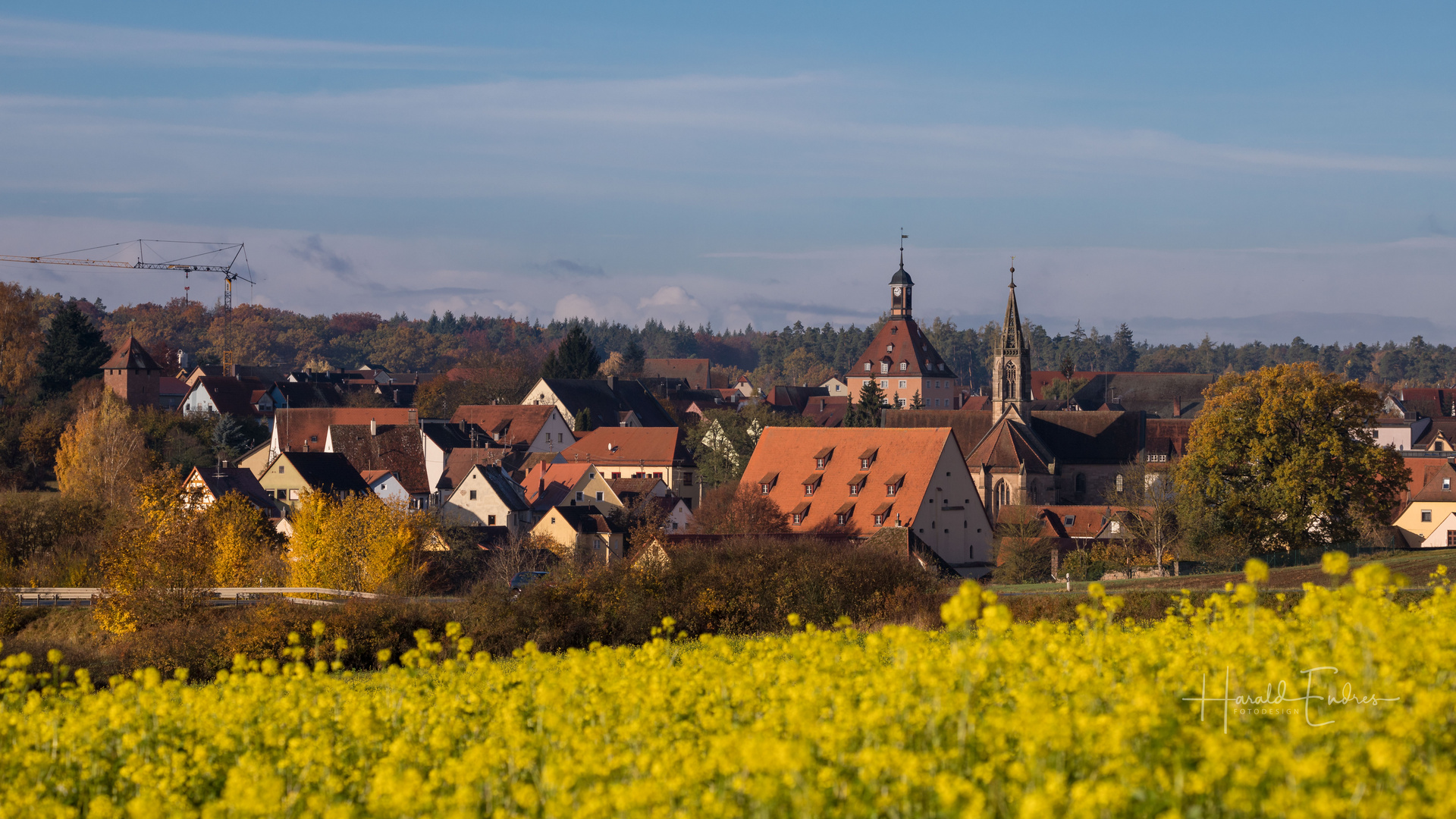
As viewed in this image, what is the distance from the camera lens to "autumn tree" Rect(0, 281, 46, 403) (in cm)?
8806

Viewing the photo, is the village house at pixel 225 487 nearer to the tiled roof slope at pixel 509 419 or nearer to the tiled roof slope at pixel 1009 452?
the tiled roof slope at pixel 509 419

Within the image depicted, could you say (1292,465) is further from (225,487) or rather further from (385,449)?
(385,449)

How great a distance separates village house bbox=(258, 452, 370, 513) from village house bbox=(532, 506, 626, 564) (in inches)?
457

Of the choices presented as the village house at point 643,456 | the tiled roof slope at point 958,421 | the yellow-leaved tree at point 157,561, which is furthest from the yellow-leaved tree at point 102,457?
the tiled roof slope at point 958,421

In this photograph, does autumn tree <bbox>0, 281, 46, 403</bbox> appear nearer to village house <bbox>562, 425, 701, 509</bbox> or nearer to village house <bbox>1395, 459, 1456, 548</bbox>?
village house <bbox>562, 425, 701, 509</bbox>

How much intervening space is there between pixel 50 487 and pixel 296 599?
43.5 metres

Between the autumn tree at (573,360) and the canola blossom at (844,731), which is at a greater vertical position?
the autumn tree at (573,360)


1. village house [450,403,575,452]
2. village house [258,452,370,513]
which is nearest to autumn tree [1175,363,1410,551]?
village house [258,452,370,513]

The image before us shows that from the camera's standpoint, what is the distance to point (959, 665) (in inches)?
303

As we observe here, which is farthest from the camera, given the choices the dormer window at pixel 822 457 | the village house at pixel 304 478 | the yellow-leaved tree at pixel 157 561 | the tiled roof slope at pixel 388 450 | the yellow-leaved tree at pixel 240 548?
the tiled roof slope at pixel 388 450

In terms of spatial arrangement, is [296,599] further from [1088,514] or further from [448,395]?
[448,395]

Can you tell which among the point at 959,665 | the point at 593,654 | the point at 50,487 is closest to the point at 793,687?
the point at 959,665

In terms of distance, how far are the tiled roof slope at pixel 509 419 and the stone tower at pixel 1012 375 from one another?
33.1 meters

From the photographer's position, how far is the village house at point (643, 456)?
82.9 metres
